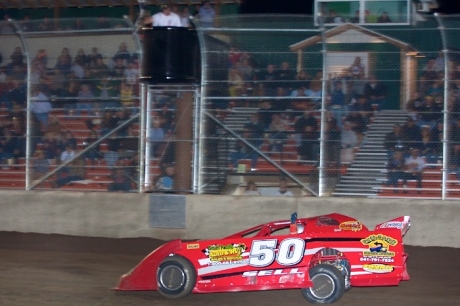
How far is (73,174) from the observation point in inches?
482

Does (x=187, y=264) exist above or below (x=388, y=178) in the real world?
below

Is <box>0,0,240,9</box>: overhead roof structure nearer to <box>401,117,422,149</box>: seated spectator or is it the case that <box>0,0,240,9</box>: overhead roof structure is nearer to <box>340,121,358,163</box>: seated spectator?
<box>340,121,358,163</box>: seated spectator

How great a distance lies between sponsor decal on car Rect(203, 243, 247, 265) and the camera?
7609mm

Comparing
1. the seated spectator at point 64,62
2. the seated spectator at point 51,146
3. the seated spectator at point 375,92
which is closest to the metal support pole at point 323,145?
the seated spectator at point 375,92

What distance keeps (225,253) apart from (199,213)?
151 inches

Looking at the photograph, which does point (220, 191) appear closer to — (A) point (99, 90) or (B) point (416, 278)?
(A) point (99, 90)

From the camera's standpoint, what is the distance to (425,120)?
1073 cm

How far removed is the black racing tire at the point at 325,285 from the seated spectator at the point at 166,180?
186 inches

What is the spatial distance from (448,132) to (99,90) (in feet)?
19.0

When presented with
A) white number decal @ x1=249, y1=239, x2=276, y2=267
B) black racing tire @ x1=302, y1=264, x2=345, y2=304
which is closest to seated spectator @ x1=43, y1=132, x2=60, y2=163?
white number decal @ x1=249, y1=239, x2=276, y2=267

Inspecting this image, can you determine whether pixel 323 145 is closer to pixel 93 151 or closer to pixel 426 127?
pixel 426 127

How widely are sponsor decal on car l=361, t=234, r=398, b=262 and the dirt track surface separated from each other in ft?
1.84

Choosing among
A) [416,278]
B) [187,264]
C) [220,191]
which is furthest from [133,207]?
[416,278]

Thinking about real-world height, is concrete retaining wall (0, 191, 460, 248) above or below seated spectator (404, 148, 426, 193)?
below
